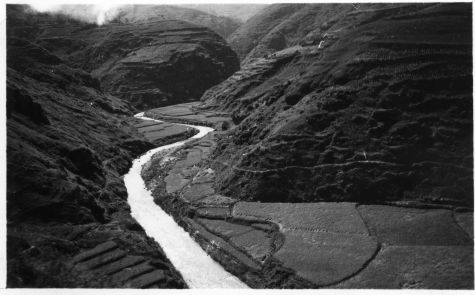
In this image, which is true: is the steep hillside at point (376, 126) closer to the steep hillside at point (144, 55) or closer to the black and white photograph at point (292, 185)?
the black and white photograph at point (292, 185)

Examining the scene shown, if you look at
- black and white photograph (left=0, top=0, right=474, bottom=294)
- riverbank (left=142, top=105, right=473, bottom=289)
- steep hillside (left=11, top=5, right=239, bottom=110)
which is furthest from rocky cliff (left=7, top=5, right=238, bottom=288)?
steep hillside (left=11, top=5, right=239, bottom=110)

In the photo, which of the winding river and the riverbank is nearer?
the riverbank

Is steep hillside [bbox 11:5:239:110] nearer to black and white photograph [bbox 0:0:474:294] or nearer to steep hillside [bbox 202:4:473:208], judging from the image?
black and white photograph [bbox 0:0:474:294]

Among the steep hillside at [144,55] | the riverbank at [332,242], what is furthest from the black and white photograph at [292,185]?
the steep hillside at [144,55]

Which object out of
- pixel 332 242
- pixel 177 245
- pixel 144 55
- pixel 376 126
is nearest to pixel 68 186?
pixel 177 245

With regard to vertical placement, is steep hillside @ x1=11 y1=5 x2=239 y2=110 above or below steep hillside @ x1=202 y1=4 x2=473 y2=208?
below

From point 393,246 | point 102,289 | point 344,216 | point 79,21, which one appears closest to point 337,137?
point 344,216

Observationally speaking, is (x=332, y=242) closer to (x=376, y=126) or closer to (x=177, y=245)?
(x=177, y=245)
